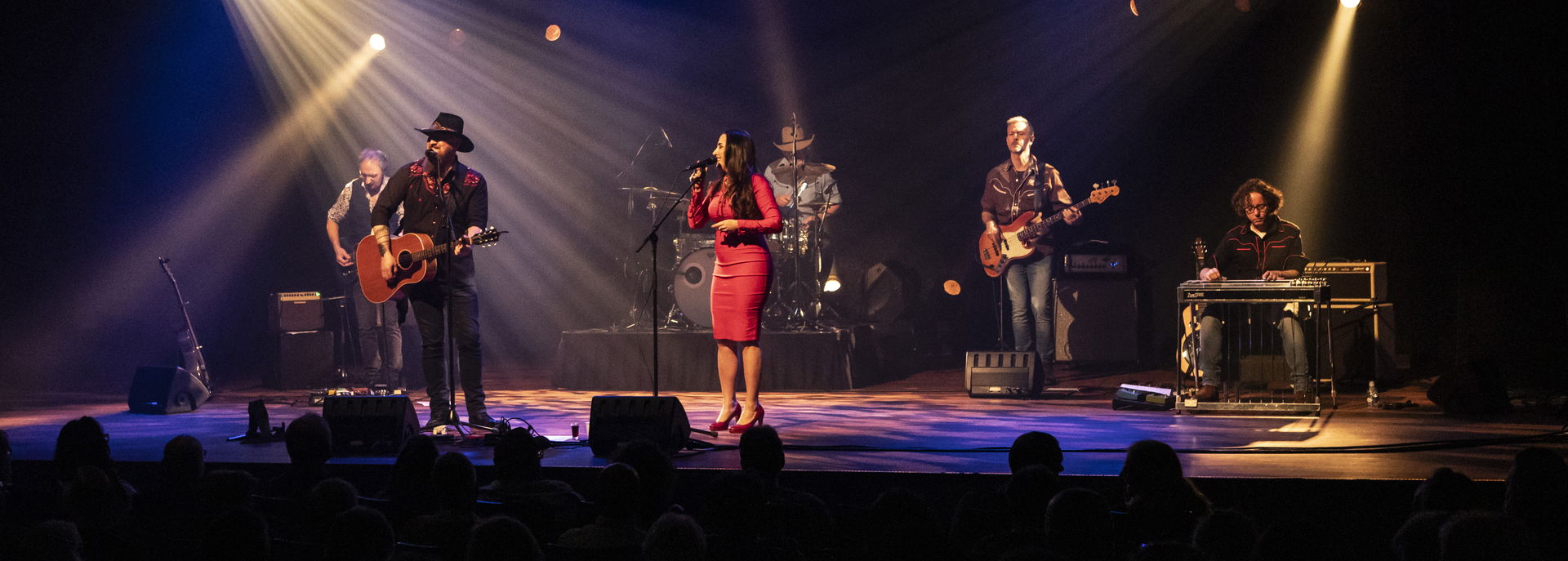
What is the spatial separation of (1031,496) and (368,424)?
355 centimetres

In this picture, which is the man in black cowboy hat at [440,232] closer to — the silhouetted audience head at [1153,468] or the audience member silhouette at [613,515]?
the audience member silhouette at [613,515]

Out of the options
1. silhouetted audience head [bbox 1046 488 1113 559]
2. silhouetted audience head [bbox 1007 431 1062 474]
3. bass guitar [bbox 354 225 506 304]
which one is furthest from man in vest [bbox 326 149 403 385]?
silhouetted audience head [bbox 1046 488 1113 559]

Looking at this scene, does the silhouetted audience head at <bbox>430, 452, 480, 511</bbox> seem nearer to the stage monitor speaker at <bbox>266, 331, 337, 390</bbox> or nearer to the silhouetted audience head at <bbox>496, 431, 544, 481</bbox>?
the silhouetted audience head at <bbox>496, 431, 544, 481</bbox>

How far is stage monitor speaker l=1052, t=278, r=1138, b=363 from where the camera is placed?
11133 mm

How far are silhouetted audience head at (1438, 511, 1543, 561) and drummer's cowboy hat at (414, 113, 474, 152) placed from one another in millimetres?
5105

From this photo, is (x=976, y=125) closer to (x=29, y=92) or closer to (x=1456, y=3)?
(x=1456, y=3)

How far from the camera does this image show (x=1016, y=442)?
3699mm

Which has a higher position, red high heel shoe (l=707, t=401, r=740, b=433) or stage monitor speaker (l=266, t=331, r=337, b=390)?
stage monitor speaker (l=266, t=331, r=337, b=390)

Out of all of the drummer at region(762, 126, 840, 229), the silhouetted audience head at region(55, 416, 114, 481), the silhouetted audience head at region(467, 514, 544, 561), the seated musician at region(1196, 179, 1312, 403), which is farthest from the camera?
the drummer at region(762, 126, 840, 229)

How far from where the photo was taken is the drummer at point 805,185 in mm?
11250

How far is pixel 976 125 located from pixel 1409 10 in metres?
4.22

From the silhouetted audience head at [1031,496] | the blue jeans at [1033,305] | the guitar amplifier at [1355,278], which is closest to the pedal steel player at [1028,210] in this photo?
the blue jeans at [1033,305]

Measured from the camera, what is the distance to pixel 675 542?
8.94 ft

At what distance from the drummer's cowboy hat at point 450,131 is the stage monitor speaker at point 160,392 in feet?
11.1
